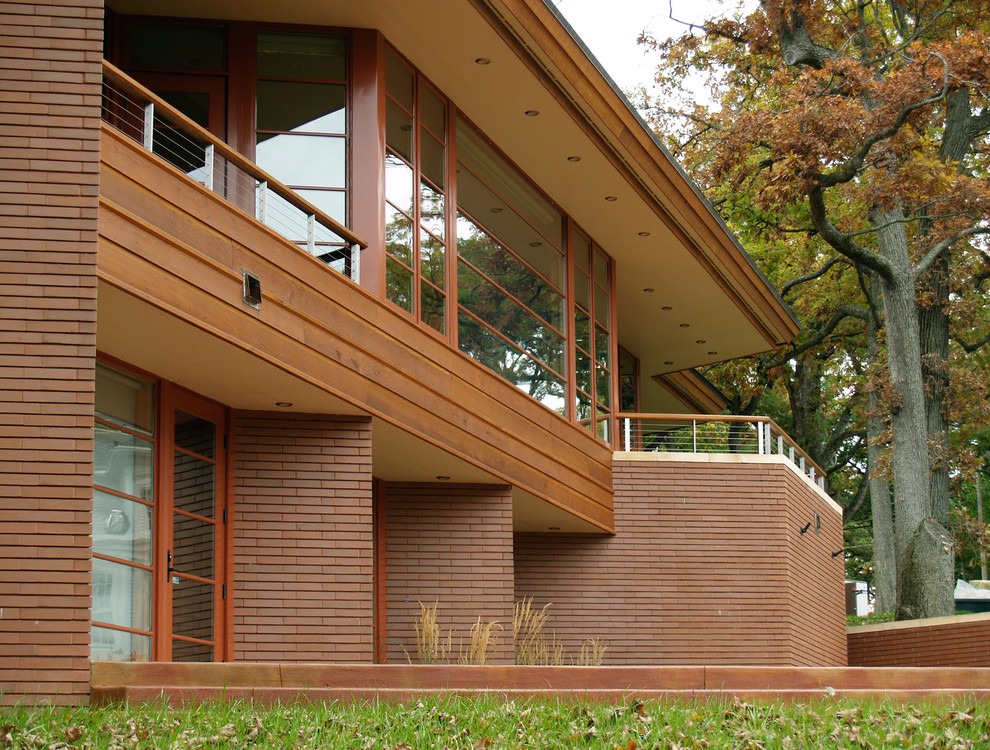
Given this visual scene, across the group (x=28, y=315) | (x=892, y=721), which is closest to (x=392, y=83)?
(x=28, y=315)

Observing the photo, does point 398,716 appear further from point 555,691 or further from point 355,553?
point 355,553

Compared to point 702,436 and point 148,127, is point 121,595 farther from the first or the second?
point 702,436

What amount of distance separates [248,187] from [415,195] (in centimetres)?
266

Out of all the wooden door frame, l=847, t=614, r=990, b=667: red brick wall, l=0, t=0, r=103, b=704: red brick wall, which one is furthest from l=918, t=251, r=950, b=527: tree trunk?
l=0, t=0, r=103, b=704: red brick wall

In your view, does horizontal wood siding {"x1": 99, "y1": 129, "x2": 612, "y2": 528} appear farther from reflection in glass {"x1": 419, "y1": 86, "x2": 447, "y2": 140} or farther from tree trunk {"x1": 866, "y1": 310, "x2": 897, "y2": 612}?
tree trunk {"x1": 866, "y1": 310, "x2": 897, "y2": 612}

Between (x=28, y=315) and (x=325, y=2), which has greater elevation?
(x=325, y=2)

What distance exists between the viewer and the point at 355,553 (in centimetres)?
1284

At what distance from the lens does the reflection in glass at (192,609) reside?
11.8 metres

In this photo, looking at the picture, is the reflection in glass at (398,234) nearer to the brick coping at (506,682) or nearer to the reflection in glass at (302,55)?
the reflection in glass at (302,55)

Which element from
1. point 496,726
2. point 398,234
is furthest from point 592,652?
point 496,726

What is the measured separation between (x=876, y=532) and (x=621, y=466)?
52.2 ft

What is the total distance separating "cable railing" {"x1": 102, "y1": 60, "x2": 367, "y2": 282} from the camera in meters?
11.9

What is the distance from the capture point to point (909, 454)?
2442 centimetres

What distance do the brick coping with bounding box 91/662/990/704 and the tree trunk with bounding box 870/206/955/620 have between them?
14.7 m
